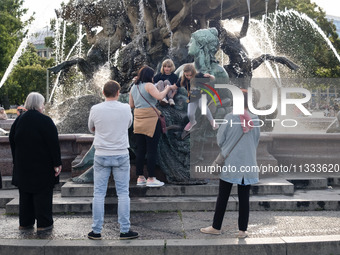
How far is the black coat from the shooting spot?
6.02 meters

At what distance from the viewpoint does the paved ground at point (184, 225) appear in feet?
19.4

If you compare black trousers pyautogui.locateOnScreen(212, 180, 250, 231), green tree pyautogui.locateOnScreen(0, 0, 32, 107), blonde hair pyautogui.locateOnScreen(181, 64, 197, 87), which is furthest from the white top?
green tree pyautogui.locateOnScreen(0, 0, 32, 107)

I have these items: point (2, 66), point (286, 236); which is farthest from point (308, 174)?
point (2, 66)

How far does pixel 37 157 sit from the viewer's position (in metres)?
6.02

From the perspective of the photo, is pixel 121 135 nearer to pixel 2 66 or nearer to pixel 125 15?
pixel 125 15

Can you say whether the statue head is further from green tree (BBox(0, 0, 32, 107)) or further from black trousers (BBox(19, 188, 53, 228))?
green tree (BBox(0, 0, 32, 107))

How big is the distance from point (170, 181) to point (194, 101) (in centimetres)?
141

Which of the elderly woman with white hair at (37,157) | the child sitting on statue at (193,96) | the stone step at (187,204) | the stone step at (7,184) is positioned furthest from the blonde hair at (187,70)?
the stone step at (7,184)

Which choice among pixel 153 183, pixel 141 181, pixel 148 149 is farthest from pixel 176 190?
pixel 148 149

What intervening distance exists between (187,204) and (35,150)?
223cm

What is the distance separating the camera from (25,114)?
609 centimetres

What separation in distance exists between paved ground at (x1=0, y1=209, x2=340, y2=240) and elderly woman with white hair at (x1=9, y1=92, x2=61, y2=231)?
335 mm

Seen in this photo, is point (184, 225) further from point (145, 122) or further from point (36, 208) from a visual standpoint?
point (36, 208)

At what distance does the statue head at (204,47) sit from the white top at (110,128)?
3.54 m
